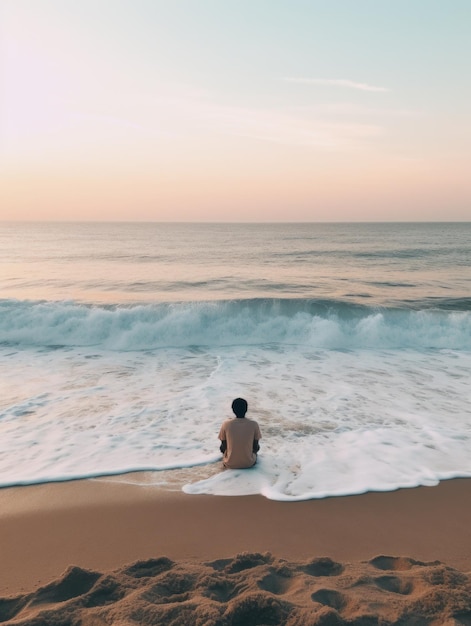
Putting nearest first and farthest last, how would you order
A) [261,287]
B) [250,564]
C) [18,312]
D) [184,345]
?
[250,564]
[184,345]
[18,312]
[261,287]

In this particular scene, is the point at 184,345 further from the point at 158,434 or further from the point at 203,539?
the point at 203,539

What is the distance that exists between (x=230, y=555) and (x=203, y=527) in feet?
1.94

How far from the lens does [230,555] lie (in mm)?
4195

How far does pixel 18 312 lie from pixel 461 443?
13925 mm

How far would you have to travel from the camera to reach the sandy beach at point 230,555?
3129 millimetres

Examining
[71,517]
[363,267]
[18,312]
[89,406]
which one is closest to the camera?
[71,517]

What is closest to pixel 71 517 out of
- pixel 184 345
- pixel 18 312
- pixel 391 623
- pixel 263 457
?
pixel 263 457

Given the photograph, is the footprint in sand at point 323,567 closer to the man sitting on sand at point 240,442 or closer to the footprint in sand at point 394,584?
the footprint in sand at point 394,584

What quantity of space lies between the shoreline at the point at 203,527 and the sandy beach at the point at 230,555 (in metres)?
0.02

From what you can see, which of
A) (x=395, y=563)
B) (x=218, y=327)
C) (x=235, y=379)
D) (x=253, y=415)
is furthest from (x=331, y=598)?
(x=218, y=327)

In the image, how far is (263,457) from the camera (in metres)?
6.43

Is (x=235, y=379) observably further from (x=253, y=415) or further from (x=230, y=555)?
(x=230, y=555)

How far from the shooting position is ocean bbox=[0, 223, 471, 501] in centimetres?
615

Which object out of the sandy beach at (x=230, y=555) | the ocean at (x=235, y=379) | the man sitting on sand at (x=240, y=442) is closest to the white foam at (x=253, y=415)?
the ocean at (x=235, y=379)
